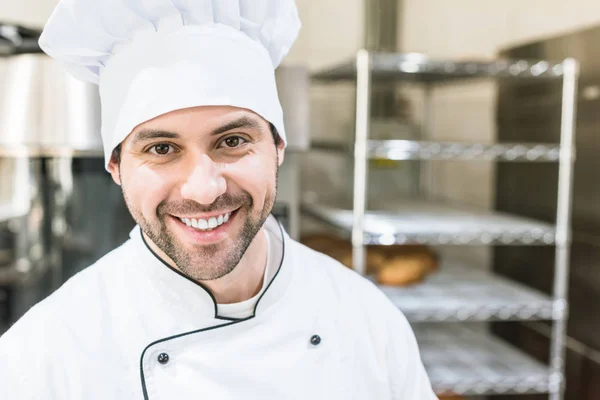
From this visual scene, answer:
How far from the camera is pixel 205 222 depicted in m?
0.83

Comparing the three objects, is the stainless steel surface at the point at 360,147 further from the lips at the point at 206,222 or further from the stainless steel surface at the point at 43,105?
the lips at the point at 206,222

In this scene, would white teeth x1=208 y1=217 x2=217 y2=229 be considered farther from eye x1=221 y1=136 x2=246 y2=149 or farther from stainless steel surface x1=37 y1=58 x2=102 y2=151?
stainless steel surface x1=37 y1=58 x2=102 y2=151

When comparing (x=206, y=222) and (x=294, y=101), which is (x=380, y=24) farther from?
(x=206, y=222)

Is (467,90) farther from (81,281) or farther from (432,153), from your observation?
(81,281)

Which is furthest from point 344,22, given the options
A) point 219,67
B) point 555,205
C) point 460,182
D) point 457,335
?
point 219,67

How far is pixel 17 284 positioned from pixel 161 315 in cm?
107

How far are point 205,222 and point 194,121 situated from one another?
135 mm

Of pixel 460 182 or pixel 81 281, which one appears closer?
Result: pixel 81 281

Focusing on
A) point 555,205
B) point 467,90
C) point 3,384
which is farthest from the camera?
point 467,90

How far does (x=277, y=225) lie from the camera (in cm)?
105

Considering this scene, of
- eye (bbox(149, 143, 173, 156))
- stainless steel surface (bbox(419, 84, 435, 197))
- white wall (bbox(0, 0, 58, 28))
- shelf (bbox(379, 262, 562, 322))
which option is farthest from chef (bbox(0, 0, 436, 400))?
stainless steel surface (bbox(419, 84, 435, 197))

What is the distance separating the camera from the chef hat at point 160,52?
799 mm

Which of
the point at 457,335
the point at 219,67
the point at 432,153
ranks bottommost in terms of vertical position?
the point at 457,335

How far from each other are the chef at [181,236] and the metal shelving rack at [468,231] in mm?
881
